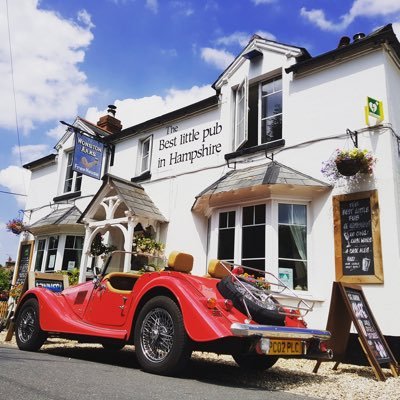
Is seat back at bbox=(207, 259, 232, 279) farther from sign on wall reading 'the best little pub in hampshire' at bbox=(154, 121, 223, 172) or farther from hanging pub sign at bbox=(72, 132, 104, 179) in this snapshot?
hanging pub sign at bbox=(72, 132, 104, 179)

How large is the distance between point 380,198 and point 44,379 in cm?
618

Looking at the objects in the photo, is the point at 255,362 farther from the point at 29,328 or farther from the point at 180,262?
the point at 29,328

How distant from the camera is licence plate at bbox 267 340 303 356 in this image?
4.18 m

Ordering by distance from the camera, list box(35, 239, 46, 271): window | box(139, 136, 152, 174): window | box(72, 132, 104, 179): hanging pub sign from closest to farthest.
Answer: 1. box(72, 132, 104, 179): hanging pub sign
2. box(139, 136, 152, 174): window
3. box(35, 239, 46, 271): window

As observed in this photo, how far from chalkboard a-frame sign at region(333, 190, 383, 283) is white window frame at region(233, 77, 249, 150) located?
9.67 feet

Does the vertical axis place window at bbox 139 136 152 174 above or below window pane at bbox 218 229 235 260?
above

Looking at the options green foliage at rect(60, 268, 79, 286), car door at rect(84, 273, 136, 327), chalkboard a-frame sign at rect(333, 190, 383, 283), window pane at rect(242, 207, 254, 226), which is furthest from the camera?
green foliage at rect(60, 268, 79, 286)

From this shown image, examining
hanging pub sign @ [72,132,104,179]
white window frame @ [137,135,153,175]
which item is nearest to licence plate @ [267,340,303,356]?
white window frame @ [137,135,153,175]

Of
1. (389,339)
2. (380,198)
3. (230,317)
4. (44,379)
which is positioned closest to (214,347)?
(230,317)

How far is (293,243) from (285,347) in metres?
4.42

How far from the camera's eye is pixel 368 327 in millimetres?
5605

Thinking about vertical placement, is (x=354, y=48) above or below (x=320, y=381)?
above

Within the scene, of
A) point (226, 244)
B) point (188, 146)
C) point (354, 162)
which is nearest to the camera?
point (354, 162)

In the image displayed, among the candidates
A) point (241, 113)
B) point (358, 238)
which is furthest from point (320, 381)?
point (241, 113)
